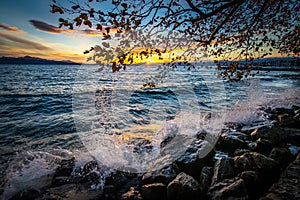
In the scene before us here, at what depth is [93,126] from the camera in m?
9.90

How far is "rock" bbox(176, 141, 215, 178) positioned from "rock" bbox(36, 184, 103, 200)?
2482 mm

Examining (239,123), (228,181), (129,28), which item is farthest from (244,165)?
(239,123)

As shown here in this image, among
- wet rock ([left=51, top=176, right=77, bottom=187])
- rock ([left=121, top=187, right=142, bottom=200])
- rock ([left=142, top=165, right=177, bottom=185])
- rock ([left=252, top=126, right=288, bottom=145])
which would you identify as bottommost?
wet rock ([left=51, top=176, right=77, bottom=187])

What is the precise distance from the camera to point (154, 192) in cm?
395

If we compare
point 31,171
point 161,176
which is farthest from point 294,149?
point 31,171

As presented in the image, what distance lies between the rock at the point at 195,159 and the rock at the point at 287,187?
1874 millimetres

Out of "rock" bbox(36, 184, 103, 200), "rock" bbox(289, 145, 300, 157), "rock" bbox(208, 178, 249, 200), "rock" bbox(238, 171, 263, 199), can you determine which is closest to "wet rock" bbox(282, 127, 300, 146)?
"rock" bbox(289, 145, 300, 157)

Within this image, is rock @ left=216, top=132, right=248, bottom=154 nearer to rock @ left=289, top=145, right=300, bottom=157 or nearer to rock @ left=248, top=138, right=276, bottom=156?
rock @ left=248, top=138, right=276, bottom=156

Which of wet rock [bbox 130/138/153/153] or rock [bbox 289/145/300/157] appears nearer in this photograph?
rock [bbox 289/145/300/157]

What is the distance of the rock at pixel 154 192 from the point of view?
3.91 metres

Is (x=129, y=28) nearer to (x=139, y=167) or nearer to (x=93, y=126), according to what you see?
(x=139, y=167)

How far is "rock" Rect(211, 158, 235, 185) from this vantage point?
403 centimetres

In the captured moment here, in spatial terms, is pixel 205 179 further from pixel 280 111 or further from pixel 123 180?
pixel 280 111

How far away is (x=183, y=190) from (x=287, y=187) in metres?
2.05
